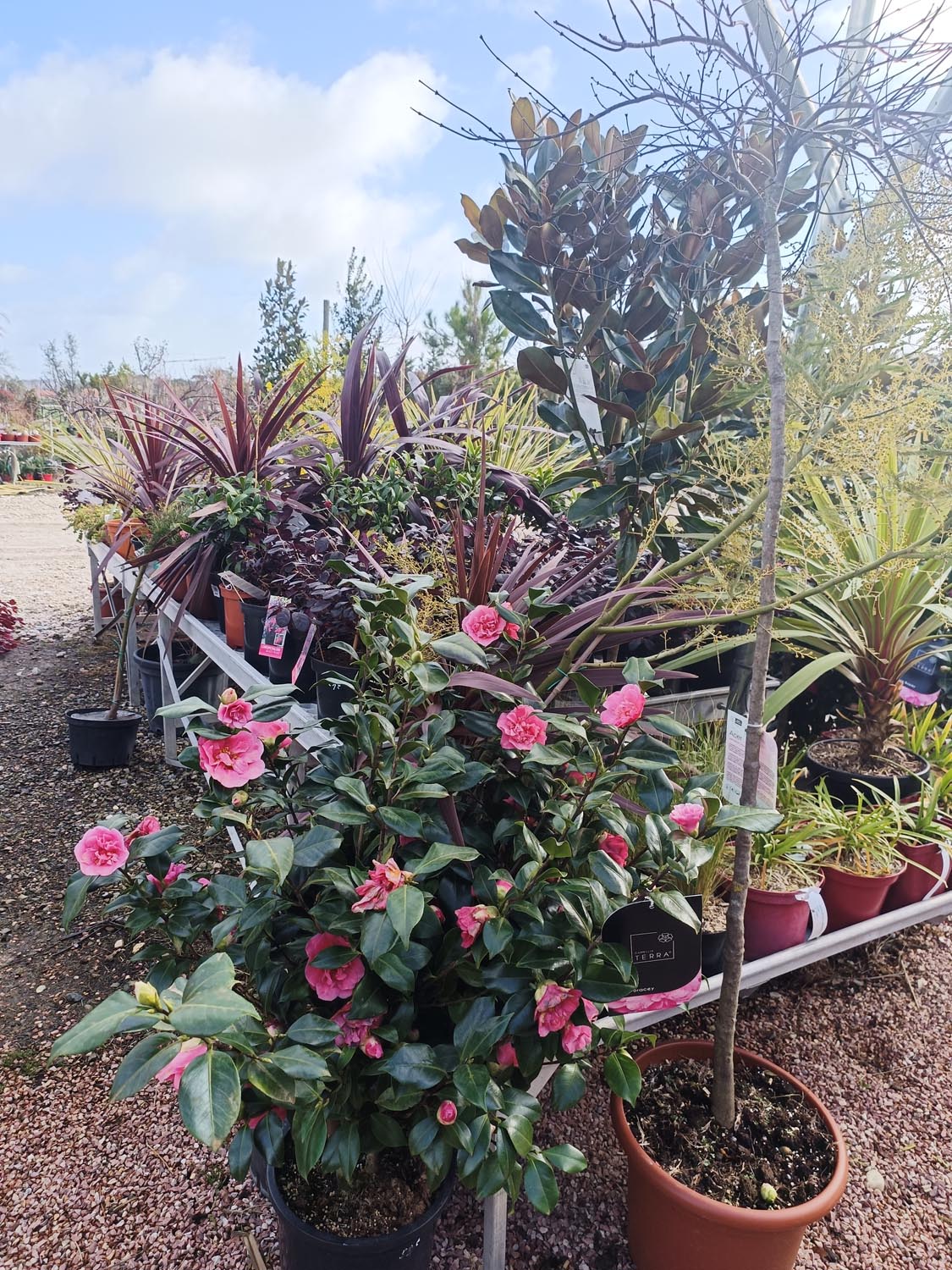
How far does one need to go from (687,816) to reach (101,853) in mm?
740

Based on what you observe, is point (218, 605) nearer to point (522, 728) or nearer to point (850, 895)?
point (522, 728)

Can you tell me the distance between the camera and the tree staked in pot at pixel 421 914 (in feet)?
2.84

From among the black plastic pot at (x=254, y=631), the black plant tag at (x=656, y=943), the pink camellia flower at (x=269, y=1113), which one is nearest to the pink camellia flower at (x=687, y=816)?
the black plant tag at (x=656, y=943)

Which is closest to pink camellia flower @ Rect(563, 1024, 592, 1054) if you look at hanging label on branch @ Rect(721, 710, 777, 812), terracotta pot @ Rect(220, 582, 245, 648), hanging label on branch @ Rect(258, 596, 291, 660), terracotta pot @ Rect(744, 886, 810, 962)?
hanging label on branch @ Rect(721, 710, 777, 812)

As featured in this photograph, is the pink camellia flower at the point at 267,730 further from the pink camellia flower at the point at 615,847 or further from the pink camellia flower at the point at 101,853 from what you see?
the pink camellia flower at the point at 615,847

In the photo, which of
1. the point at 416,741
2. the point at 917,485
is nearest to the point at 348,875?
the point at 416,741

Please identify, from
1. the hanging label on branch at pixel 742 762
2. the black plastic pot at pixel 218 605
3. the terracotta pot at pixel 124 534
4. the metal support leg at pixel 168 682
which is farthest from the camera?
the terracotta pot at pixel 124 534

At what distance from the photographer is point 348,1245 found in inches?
37.7

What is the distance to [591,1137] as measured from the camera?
1444mm

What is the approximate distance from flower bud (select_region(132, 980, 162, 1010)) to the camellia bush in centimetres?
13

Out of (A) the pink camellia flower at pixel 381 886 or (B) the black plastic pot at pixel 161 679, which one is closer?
(A) the pink camellia flower at pixel 381 886

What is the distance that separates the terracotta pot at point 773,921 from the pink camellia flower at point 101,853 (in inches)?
43.7

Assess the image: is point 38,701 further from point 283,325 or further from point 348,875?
point 283,325

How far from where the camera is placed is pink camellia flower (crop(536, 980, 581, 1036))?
88 cm
